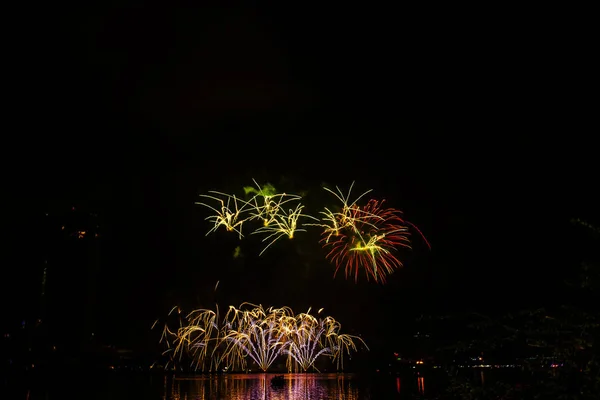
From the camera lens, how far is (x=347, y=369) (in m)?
69.2

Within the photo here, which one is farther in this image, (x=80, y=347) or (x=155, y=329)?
(x=155, y=329)

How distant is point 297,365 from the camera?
66.8 metres

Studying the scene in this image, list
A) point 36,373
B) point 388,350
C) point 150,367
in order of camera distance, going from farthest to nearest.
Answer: point 388,350 < point 150,367 < point 36,373

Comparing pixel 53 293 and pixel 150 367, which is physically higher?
pixel 53 293

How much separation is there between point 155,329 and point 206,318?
21.4 meters

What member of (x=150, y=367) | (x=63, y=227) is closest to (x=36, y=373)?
(x=63, y=227)

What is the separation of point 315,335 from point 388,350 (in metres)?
24.1

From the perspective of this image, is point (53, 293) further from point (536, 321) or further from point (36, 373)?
point (536, 321)

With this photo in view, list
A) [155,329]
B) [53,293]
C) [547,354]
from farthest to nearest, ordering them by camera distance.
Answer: [155,329] → [53,293] → [547,354]

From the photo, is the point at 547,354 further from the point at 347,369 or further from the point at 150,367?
the point at 347,369

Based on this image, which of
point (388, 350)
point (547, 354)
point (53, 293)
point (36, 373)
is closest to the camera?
point (547, 354)

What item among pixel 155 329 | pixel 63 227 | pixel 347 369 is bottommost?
pixel 347 369

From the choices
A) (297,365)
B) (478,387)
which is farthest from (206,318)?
(478,387)

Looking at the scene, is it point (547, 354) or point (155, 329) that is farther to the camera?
point (155, 329)
